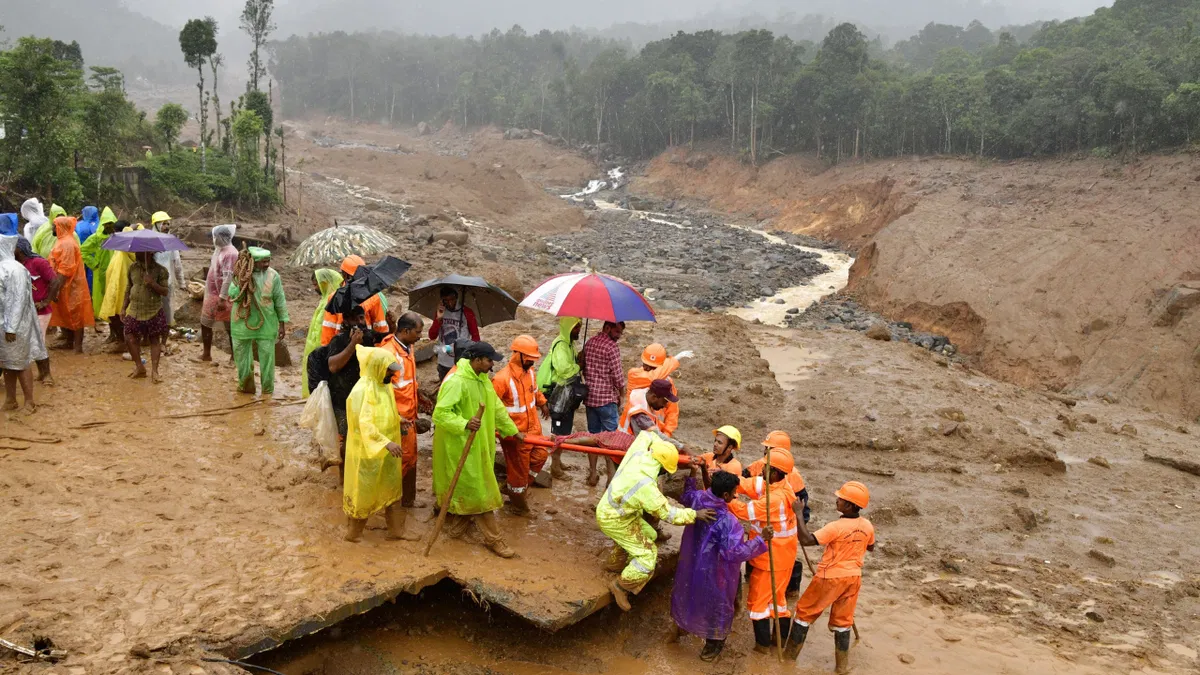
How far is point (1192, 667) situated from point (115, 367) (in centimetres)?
956

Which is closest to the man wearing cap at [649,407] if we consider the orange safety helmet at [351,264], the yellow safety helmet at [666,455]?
the yellow safety helmet at [666,455]

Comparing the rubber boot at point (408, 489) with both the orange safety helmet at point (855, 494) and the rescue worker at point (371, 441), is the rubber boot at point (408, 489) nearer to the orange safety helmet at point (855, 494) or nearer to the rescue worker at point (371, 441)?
the rescue worker at point (371, 441)

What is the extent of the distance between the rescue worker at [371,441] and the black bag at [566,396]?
172 centimetres

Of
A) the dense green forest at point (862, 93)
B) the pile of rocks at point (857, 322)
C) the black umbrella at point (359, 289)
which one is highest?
the dense green forest at point (862, 93)

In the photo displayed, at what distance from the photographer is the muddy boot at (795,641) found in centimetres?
501

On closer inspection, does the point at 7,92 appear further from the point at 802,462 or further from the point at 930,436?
the point at 930,436

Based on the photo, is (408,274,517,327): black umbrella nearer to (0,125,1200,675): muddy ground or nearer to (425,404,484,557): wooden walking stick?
(0,125,1200,675): muddy ground

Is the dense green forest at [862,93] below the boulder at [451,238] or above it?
above

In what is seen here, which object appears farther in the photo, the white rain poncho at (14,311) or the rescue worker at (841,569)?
the white rain poncho at (14,311)

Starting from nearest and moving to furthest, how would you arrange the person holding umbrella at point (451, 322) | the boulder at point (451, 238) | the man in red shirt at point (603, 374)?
the man in red shirt at point (603, 374) < the person holding umbrella at point (451, 322) < the boulder at point (451, 238)

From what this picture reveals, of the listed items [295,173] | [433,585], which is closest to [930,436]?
[433,585]

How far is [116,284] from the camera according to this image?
7996 millimetres

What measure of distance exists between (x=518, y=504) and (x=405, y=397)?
48.0 inches

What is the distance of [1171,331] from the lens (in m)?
15.3
